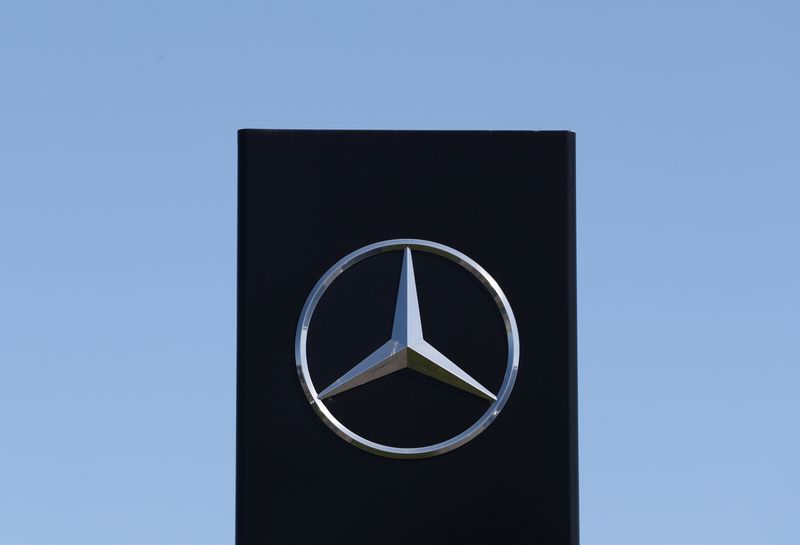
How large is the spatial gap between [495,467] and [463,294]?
5.03 ft

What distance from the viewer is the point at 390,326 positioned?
1364 centimetres

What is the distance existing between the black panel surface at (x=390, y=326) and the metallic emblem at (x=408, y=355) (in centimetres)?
8

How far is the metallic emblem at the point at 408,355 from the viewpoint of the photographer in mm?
13477

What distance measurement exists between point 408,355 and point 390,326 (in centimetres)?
30

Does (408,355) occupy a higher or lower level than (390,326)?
lower

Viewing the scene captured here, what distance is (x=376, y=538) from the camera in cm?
1335

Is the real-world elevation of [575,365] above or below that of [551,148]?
below

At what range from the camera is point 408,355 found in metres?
13.6

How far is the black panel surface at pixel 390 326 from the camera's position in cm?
1341

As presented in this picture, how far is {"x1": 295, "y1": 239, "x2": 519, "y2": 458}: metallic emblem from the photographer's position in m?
13.5

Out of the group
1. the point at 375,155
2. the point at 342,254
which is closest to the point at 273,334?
the point at 342,254

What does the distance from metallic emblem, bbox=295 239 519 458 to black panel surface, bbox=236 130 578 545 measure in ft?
0.25

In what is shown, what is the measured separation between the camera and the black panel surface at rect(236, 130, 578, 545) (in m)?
13.4

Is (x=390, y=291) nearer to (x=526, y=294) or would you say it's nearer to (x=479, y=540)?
(x=526, y=294)
